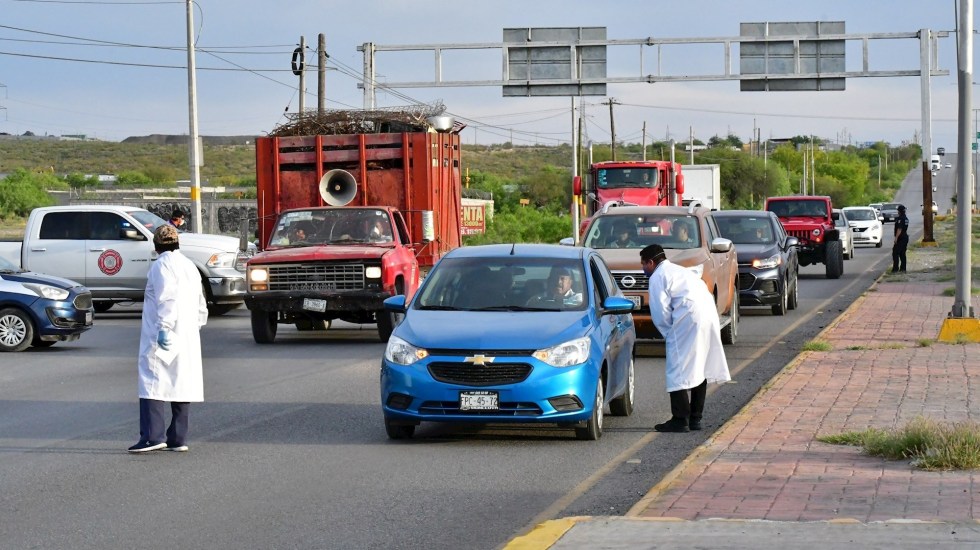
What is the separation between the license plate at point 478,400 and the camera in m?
11.0

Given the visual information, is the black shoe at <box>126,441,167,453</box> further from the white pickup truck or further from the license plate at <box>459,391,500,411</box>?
the white pickup truck

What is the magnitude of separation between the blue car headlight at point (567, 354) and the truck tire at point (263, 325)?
9947 millimetres

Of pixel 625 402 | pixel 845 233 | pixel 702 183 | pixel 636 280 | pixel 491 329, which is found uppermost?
pixel 702 183

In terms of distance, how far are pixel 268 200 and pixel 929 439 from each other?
16.8 metres

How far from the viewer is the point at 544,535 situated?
757 centimetres

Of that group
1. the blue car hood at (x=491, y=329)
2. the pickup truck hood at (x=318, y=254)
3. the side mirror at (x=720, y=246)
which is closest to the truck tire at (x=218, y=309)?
the pickup truck hood at (x=318, y=254)

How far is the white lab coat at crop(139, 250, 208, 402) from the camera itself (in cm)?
1098

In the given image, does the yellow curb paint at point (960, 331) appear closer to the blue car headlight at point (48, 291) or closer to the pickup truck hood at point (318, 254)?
the pickup truck hood at point (318, 254)

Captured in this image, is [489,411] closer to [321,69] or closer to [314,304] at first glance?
[314,304]

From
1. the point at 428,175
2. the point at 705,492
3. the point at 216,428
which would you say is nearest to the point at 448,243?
the point at 428,175

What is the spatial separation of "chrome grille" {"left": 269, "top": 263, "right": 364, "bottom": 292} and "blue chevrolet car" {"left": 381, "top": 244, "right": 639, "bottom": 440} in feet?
24.3

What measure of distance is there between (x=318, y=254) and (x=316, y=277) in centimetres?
32

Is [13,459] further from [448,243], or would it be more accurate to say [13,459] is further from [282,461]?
[448,243]

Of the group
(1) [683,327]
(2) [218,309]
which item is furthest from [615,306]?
(2) [218,309]
